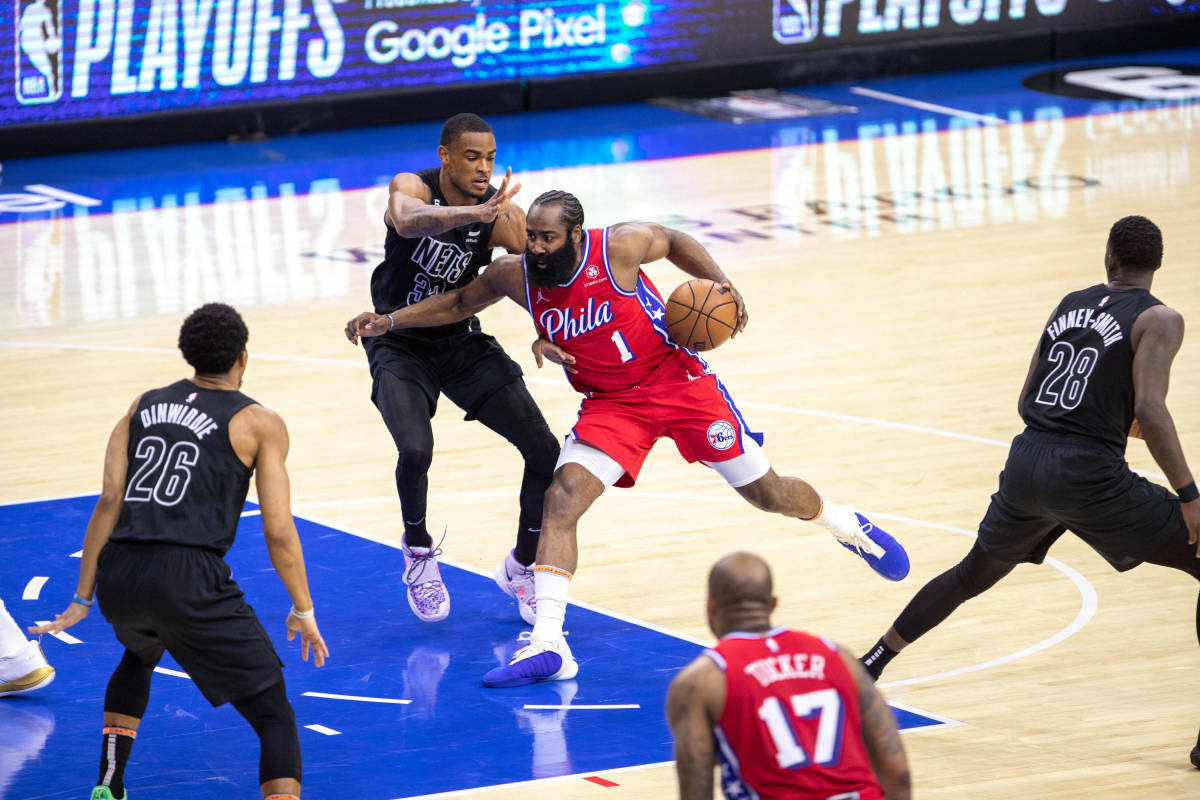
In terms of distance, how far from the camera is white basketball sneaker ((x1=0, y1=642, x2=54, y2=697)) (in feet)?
22.8

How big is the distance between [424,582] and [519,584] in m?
0.43

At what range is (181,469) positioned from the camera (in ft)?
17.8

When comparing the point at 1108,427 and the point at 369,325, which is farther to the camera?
the point at 369,325

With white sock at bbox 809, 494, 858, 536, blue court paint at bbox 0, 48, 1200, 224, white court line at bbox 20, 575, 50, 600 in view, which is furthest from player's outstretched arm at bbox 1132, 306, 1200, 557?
blue court paint at bbox 0, 48, 1200, 224

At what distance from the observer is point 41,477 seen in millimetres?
9789

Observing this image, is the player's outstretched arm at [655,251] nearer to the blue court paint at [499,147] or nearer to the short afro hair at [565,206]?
the short afro hair at [565,206]

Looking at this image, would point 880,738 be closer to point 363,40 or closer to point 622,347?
point 622,347

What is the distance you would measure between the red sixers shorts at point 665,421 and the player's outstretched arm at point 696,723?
313 cm

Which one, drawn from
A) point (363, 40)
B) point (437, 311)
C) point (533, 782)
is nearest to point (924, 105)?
point (363, 40)

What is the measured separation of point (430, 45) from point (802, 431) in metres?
10.1

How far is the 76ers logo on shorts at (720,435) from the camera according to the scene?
7246 millimetres

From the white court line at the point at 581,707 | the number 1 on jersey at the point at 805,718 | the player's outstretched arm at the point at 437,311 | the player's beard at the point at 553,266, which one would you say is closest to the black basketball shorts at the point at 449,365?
the player's outstretched arm at the point at 437,311

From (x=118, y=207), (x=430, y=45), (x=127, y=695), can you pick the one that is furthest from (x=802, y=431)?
(x=430, y=45)

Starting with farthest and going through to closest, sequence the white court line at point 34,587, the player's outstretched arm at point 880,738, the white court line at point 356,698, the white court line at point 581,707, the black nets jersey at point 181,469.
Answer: the white court line at point 34,587 → the white court line at point 356,698 → the white court line at point 581,707 → the black nets jersey at point 181,469 → the player's outstretched arm at point 880,738
